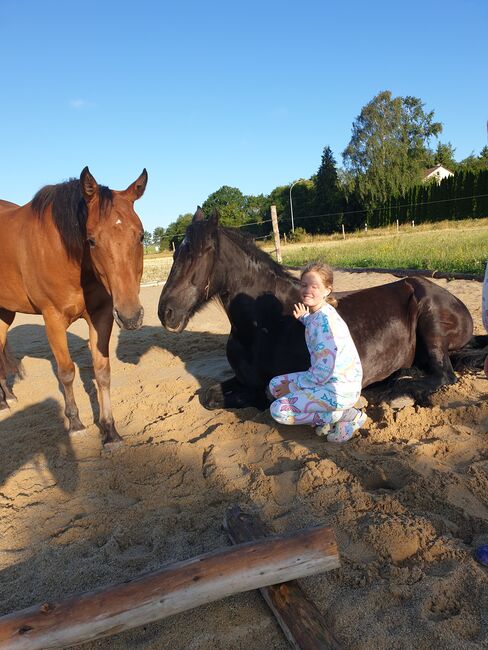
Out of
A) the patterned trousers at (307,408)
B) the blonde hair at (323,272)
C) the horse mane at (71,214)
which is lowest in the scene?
the patterned trousers at (307,408)

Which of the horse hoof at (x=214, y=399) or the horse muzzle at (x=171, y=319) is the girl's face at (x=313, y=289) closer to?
the horse muzzle at (x=171, y=319)

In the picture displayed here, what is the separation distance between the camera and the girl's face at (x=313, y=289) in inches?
129

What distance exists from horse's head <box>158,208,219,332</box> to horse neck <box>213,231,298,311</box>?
15 centimetres

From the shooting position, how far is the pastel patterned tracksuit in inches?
128

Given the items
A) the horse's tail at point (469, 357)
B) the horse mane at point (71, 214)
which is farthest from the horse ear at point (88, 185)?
the horse's tail at point (469, 357)

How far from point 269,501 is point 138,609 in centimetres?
114

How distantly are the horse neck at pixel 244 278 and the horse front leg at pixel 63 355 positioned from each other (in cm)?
144

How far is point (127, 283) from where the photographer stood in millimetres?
3271

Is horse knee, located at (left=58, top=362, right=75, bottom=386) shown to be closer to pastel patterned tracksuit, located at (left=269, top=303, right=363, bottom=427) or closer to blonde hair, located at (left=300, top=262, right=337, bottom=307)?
pastel patterned tracksuit, located at (left=269, top=303, right=363, bottom=427)

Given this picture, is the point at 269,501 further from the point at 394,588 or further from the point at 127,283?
the point at 127,283

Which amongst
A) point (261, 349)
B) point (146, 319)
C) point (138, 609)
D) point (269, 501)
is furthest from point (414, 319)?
point (146, 319)

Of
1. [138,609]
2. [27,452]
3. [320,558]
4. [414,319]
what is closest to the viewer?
[138,609]

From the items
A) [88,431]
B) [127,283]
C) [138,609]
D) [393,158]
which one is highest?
[393,158]

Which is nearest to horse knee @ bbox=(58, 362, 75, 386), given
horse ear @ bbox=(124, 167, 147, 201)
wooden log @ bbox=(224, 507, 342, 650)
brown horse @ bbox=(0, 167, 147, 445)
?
brown horse @ bbox=(0, 167, 147, 445)
